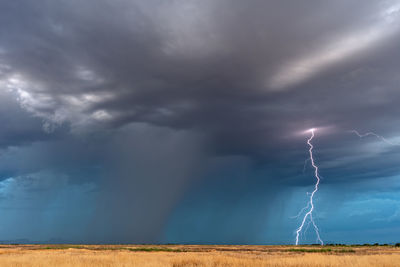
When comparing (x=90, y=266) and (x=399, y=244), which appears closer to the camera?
(x=90, y=266)

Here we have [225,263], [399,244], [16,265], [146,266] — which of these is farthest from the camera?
[399,244]

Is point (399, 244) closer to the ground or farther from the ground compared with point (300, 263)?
farther from the ground

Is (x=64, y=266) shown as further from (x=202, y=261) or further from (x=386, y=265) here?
(x=386, y=265)

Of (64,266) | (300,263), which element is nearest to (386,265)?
(300,263)

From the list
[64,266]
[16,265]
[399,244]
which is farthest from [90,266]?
[399,244]

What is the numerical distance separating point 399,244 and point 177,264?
76.9 m

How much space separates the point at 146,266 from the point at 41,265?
820 cm

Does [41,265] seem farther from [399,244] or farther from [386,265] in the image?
[399,244]

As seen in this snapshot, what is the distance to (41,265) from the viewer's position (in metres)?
25.7

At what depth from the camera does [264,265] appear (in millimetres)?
26422

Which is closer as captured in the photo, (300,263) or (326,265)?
(326,265)

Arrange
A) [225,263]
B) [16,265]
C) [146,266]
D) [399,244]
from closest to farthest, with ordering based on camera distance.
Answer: [146,266] < [16,265] < [225,263] < [399,244]

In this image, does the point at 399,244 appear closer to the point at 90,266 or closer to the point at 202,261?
the point at 202,261

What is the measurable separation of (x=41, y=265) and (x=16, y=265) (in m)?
1.81
